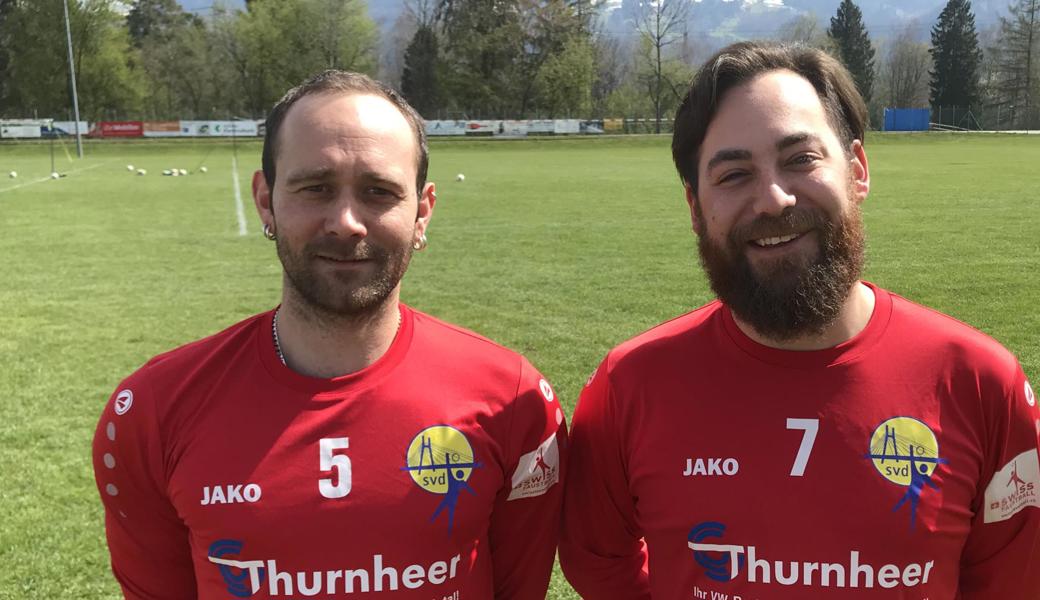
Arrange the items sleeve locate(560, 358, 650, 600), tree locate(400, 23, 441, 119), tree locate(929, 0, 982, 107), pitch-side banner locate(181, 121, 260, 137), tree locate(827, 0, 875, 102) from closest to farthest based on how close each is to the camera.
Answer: sleeve locate(560, 358, 650, 600)
pitch-side banner locate(181, 121, 260, 137)
tree locate(400, 23, 441, 119)
tree locate(929, 0, 982, 107)
tree locate(827, 0, 875, 102)

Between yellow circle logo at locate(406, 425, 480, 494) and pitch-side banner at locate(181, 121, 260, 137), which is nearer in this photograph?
yellow circle logo at locate(406, 425, 480, 494)

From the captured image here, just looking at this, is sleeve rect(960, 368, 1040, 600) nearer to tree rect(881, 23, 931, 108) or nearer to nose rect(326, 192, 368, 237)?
nose rect(326, 192, 368, 237)

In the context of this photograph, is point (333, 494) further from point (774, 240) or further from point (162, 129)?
point (162, 129)

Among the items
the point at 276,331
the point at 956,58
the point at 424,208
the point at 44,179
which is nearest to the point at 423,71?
the point at 44,179

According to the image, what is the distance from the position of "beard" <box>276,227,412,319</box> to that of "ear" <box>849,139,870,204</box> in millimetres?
1239

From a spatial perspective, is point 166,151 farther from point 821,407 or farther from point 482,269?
point 821,407

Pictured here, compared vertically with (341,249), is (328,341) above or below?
below

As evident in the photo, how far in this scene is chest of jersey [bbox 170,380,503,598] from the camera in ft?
6.73

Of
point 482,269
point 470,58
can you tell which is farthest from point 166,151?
point 482,269

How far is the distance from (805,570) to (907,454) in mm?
390

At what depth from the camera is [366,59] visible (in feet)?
242

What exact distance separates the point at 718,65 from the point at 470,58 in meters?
73.6

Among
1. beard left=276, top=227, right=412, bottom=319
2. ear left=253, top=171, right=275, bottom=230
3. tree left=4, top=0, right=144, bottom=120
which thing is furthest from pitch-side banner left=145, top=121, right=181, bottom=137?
beard left=276, top=227, right=412, bottom=319

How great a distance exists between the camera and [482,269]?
12.4 metres
